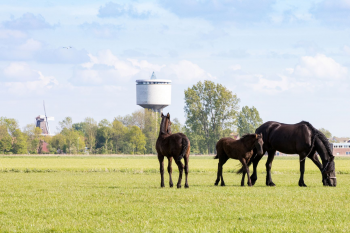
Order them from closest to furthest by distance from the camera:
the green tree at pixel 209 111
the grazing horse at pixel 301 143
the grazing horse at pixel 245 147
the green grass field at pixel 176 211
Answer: the green grass field at pixel 176 211, the grazing horse at pixel 245 147, the grazing horse at pixel 301 143, the green tree at pixel 209 111

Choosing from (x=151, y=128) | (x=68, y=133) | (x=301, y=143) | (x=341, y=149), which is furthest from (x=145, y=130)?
(x=301, y=143)

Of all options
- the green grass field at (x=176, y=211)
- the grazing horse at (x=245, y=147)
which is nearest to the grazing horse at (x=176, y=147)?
the green grass field at (x=176, y=211)

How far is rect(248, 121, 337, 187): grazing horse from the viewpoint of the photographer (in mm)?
20391

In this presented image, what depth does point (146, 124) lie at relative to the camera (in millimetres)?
135250

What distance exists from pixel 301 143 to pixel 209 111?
93761 mm

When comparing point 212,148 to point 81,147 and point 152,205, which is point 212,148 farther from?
point 152,205

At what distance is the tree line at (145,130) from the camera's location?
113125 millimetres

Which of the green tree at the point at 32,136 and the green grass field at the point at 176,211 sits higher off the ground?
the green tree at the point at 32,136

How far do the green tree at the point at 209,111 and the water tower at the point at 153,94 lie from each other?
22099mm

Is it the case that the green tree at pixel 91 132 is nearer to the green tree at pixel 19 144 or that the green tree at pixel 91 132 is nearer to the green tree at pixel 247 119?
the green tree at pixel 19 144

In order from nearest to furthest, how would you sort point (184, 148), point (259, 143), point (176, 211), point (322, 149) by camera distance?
point (176, 211), point (184, 148), point (259, 143), point (322, 149)

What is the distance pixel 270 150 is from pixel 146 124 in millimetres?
113987

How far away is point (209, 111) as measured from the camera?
11431cm

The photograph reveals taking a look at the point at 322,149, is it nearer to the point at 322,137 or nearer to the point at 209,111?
the point at 322,137
